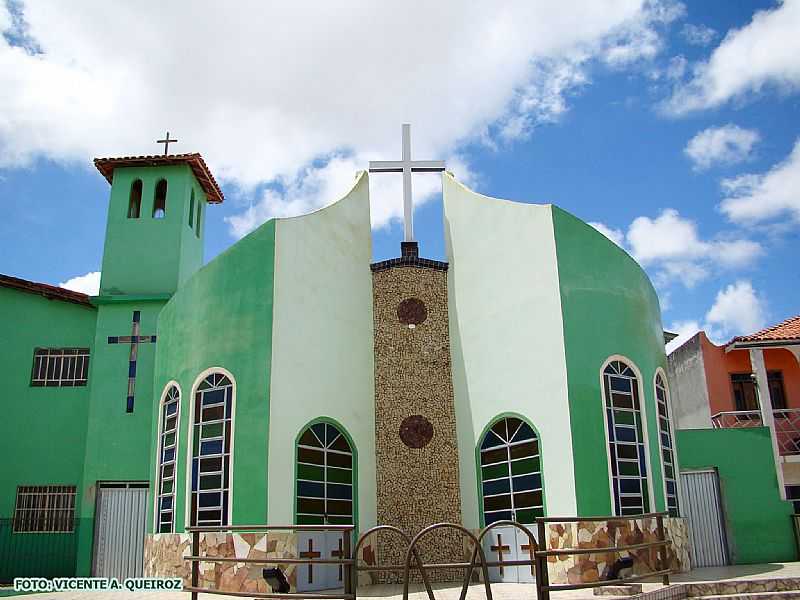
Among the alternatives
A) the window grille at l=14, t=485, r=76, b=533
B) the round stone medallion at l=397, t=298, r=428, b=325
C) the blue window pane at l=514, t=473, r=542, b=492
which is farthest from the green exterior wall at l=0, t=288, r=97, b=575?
the blue window pane at l=514, t=473, r=542, b=492

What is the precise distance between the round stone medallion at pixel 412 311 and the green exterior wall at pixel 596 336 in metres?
2.93

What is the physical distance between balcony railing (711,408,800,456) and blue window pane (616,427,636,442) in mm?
4316

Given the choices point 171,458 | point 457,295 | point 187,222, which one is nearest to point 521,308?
point 457,295

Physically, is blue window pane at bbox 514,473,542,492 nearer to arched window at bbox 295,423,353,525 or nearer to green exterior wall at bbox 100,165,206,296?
arched window at bbox 295,423,353,525

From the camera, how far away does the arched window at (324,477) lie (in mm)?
12805

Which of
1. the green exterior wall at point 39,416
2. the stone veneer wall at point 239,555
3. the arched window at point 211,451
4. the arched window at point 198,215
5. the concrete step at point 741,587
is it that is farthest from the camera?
the arched window at point 198,215

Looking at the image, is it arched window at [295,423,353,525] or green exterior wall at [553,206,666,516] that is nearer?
green exterior wall at [553,206,666,516]

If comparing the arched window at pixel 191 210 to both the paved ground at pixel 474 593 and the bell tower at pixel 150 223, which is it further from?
the paved ground at pixel 474 593

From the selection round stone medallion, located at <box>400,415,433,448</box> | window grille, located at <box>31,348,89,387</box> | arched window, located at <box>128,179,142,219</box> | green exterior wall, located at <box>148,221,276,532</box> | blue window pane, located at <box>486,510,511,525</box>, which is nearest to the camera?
green exterior wall, located at <box>148,221,276,532</box>

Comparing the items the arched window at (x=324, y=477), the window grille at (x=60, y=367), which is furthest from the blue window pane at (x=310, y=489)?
the window grille at (x=60, y=367)

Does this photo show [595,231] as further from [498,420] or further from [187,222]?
[187,222]

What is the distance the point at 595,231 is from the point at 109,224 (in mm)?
12085

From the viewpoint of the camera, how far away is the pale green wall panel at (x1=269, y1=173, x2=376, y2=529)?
12.8 metres

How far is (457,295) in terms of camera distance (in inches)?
591
